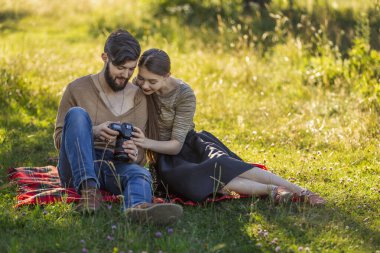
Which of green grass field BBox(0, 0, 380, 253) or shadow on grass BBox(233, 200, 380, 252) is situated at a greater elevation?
green grass field BBox(0, 0, 380, 253)

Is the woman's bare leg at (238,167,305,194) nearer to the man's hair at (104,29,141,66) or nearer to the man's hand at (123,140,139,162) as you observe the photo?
the man's hand at (123,140,139,162)

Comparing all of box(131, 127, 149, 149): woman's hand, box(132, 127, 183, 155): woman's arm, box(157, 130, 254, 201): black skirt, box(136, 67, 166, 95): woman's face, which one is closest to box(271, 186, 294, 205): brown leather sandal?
box(157, 130, 254, 201): black skirt

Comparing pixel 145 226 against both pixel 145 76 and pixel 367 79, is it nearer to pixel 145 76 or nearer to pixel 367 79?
pixel 145 76

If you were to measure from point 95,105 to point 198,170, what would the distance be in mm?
842

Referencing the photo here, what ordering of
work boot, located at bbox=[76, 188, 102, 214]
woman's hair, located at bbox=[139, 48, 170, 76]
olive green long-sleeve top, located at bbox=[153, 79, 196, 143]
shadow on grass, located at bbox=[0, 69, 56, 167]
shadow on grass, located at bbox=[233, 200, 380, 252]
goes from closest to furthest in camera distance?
shadow on grass, located at bbox=[233, 200, 380, 252] < work boot, located at bbox=[76, 188, 102, 214] < woman's hair, located at bbox=[139, 48, 170, 76] < olive green long-sleeve top, located at bbox=[153, 79, 196, 143] < shadow on grass, located at bbox=[0, 69, 56, 167]

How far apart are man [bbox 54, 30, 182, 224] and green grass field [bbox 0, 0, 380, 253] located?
146 millimetres

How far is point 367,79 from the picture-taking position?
7793mm

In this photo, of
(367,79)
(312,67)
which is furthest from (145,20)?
(367,79)

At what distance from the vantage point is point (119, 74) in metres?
4.89

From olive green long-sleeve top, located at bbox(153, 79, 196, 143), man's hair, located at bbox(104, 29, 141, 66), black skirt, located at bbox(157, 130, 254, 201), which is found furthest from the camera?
olive green long-sleeve top, located at bbox(153, 79, 196, 143)

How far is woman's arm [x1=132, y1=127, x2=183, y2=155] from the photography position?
500 centimetres

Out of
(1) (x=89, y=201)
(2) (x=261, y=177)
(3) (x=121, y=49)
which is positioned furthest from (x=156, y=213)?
(3) (x=121, y=49)

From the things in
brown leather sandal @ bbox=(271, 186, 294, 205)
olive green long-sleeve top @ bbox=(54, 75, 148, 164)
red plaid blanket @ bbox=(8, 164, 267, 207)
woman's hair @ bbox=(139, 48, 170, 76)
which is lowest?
brown leather sandal @ bbox=(271, 186, 294, 205)

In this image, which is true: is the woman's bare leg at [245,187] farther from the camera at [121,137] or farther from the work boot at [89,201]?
the work boot at [89,201]
